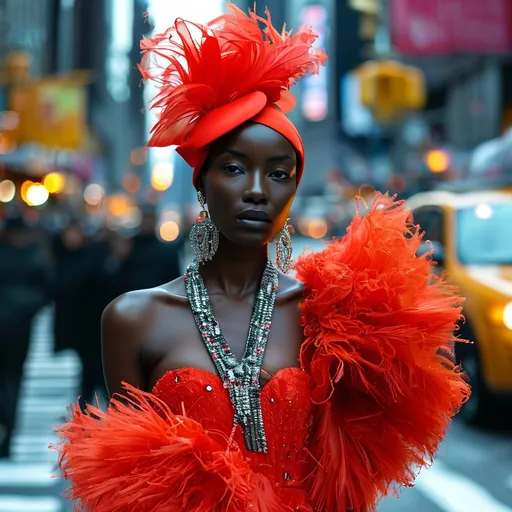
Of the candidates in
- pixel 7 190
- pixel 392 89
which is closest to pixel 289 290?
pixel 7 190

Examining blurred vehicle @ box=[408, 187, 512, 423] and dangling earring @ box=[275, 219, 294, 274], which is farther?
blurred vehicle @ box=[408, 187, 512, 423]

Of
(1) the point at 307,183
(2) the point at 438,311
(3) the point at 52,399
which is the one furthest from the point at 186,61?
(1) the point at 307,183

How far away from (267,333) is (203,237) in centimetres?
33

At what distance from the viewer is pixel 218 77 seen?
102 inches

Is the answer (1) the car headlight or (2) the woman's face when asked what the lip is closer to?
(2) the woman's face

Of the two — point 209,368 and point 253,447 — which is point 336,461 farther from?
point 209,368

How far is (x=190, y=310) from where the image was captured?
8.59 feet

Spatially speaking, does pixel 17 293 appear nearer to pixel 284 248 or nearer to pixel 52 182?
pixel 284 248

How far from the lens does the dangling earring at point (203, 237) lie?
2.68 metres

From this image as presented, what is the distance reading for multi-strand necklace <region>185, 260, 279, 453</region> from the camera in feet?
8.17

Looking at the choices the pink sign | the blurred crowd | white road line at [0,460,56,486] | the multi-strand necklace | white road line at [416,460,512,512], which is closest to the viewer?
the multi-strand necklace

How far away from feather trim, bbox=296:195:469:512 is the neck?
0.16 meters

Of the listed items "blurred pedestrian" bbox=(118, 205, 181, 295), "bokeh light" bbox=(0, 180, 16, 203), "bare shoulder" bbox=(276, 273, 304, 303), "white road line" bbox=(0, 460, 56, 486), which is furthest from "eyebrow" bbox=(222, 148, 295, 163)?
"bokeh light" bbox=(0, 180, 16, 203)

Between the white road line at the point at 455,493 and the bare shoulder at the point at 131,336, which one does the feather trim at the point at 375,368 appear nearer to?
the bare shoulder at the point at 131,336
